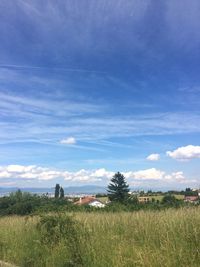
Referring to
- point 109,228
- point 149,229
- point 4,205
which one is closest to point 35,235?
point 109,228

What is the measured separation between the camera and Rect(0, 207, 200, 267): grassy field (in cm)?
717

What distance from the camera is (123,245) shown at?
8414 millimetres

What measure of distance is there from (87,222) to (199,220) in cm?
439

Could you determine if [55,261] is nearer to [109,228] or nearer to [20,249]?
[109,228]

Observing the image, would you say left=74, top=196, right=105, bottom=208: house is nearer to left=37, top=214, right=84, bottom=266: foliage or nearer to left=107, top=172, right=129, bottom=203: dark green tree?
left=107, top=172, right=129, bottom=203: dark green tree

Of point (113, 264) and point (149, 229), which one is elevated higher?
point (149, 229)

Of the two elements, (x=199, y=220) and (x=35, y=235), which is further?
(x=35, y=235)

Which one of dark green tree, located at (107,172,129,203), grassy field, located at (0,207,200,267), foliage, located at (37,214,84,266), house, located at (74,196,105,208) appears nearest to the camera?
grassy field, located at (0,207,200,267)

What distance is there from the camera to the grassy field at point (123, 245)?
7.17 meters

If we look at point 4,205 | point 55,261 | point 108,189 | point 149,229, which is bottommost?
point 55,261

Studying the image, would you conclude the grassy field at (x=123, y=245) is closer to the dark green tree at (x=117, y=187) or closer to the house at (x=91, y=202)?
the house at (x=91, y=202)

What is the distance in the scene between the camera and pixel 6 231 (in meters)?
15.2

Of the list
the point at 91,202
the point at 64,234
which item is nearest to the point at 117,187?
the point at 91,202

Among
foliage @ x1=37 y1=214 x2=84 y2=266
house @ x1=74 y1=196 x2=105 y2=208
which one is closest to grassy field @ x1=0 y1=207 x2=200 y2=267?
foliage @ x1=37 y1=214 x2=84 y2=266
